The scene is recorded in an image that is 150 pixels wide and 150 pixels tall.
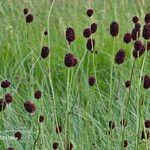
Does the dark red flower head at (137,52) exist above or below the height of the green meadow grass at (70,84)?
above

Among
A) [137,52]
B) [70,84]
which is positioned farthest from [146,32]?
[70,84]

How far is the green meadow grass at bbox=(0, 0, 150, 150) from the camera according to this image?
89.7 inches

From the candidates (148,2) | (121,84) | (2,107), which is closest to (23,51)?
(121,84)

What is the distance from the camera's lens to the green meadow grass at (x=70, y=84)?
228 centimetres

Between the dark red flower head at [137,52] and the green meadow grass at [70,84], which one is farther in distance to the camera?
the green meadow grass at [70,84]

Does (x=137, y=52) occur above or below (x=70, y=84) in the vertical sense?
above

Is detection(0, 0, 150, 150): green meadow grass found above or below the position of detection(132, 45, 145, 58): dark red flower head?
below

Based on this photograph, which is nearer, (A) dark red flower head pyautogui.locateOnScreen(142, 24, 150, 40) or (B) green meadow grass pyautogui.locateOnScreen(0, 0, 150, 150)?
(A) dark red flower head pyautogui.locateOnScreen(142, 24, 150, 40)

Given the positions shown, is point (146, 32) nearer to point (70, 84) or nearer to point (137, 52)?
point (137, 52)

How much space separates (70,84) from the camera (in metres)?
2.04

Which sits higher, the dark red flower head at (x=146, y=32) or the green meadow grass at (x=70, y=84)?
the dark red flower head at (x=146, y=32)

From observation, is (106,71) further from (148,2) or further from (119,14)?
(148,2)

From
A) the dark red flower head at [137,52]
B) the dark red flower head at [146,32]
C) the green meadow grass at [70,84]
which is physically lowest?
the green meadow grass at [70,84]

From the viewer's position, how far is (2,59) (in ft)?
12.1
